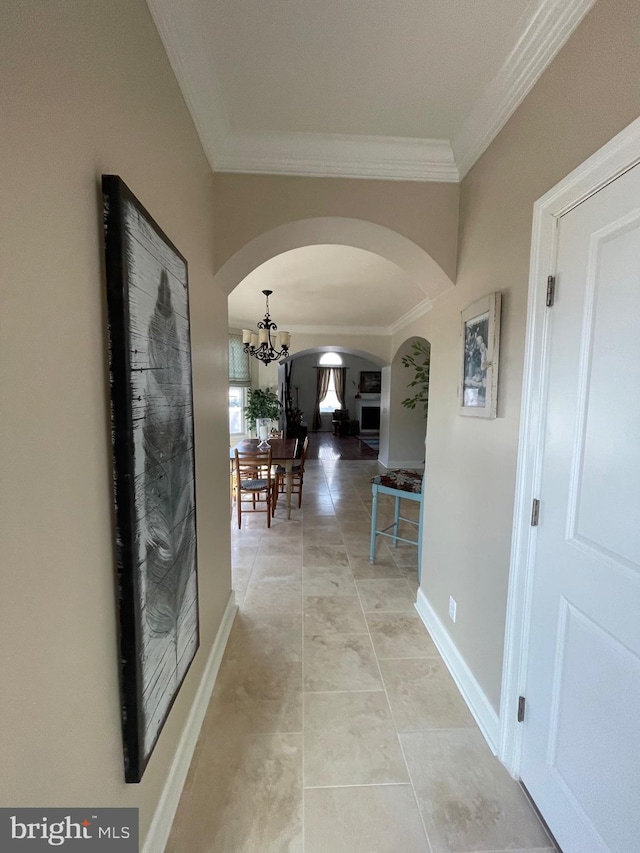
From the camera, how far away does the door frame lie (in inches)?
44.9

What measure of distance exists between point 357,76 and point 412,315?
13.6ft

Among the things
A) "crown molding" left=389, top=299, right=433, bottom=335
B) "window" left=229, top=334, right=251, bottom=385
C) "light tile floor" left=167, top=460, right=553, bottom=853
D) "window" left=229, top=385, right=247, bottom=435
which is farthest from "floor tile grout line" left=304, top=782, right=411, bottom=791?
"window" left=229, top=334, right=251, bottom=385

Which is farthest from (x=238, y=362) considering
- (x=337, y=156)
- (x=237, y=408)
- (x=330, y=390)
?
(x=330, y=390)

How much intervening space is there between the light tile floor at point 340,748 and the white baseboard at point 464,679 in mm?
42

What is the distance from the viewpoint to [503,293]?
4.64 ft

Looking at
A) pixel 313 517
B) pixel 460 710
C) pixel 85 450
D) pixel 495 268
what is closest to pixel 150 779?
pixel 85 450

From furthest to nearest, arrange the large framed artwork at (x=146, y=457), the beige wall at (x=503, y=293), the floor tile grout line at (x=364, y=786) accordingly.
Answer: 1. the floor tile grout line at (x=364, y=786)
2. the beige wall at (x=503, y=293)
3. the large framed artwork at (x=146, y=457)

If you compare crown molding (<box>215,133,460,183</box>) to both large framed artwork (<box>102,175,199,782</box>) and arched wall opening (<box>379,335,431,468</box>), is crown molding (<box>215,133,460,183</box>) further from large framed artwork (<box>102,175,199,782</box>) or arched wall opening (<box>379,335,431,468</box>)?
arched wall opening (<box>379,335,431,468</box>)

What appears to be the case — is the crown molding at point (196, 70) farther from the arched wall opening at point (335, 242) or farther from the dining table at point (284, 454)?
the dining table at point (284, 454)

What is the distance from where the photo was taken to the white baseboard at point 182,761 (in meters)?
1.07

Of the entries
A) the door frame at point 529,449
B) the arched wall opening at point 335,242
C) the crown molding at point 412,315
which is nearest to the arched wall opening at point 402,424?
the crown molding at point 412,315

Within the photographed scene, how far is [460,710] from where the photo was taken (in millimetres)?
1616

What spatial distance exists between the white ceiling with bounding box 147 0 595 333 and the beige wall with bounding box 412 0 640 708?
0.12m

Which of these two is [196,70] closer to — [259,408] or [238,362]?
[259,408]
